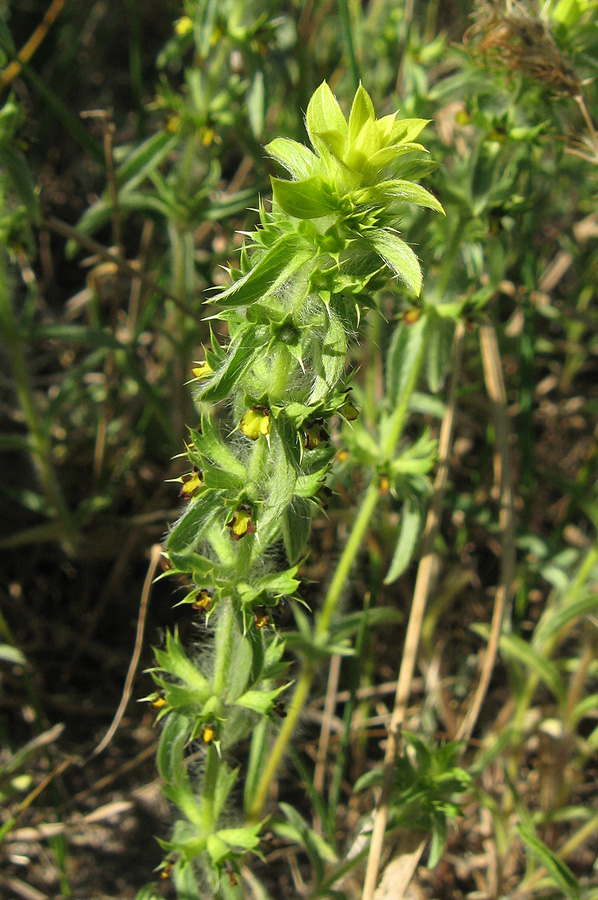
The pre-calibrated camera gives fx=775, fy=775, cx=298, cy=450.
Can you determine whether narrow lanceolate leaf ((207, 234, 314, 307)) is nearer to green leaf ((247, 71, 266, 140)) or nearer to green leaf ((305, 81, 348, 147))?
green leaf ((305, 81, 348, 147))

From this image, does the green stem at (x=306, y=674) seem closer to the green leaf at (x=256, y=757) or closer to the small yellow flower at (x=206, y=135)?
the green leaf at (x=256, y=757)

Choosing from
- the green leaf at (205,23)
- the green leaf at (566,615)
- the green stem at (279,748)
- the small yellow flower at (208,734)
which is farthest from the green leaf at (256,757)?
the green leaf at (205,23)

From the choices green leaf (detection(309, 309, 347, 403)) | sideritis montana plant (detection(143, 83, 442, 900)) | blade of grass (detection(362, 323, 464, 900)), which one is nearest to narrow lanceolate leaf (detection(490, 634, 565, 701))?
blade of grass (detection(362, 323, 464, 900))

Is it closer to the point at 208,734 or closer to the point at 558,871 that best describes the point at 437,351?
the point at 208,734

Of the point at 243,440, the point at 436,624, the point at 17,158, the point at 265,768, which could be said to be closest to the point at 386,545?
the point at 436,624

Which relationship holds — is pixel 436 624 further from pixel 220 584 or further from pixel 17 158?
pixel 17 158

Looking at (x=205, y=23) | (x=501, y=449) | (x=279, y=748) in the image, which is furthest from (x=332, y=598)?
(x=205, y=23)
